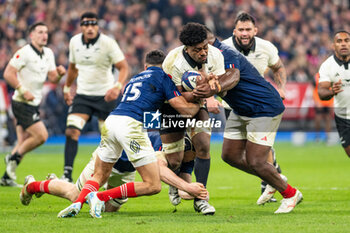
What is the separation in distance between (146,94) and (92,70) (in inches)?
188

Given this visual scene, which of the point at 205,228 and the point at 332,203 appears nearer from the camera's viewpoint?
the point at 205,228

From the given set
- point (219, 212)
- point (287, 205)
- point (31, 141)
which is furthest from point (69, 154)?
point (287, 205)

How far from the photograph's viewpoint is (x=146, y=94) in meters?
7.28

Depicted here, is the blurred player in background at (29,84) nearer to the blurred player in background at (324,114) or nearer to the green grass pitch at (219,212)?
the green grass pitch at (219,212)

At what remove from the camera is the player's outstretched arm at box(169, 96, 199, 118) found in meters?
7.23

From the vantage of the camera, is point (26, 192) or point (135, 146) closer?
point (135, 146)

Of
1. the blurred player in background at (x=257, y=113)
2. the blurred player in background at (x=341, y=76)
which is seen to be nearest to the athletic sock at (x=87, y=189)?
the blurred player in background at (x=257, y=113)

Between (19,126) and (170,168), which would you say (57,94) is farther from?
(170,168)

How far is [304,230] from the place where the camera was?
6211 millimetres

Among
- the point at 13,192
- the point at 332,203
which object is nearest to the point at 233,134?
the point at 332,203

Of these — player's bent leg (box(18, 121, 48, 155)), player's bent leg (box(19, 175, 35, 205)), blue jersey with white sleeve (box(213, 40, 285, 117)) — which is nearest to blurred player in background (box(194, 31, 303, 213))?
blue jersey with white sleeve (box(213, 40, 285, 117))

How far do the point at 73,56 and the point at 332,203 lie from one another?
5646 mm

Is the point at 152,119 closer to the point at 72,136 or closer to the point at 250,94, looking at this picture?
the point at 250,94

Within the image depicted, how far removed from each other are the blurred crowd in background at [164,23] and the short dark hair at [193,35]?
14.4m
